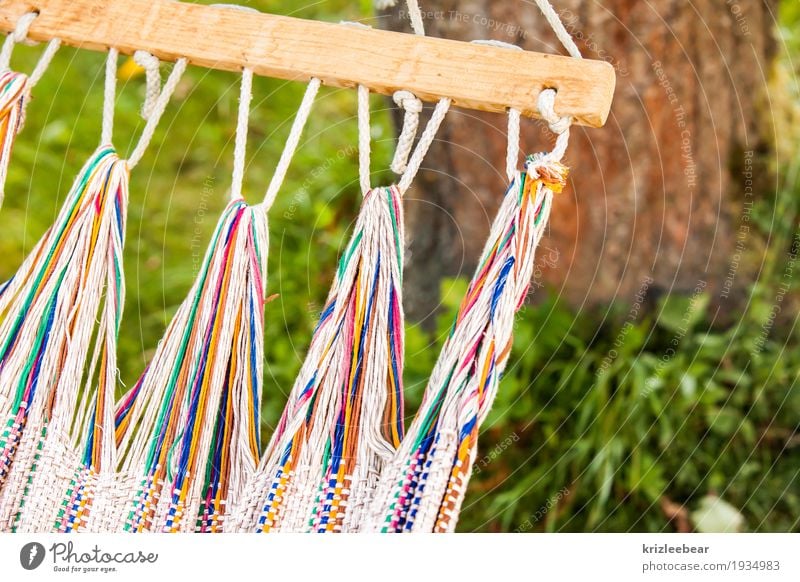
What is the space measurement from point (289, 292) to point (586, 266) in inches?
20.2

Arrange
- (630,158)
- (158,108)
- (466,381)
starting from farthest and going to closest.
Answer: (630,158)
(158,108)
(466,381)

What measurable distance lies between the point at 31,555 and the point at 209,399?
0.22 m

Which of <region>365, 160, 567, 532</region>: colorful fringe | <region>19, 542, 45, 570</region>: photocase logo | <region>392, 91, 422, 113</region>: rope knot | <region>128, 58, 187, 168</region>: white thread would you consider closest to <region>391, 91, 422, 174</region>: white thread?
<region>392, 91, 422, 113</region>: rope knot

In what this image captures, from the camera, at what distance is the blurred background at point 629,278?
1.34m

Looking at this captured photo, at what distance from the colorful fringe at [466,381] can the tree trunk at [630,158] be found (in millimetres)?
626

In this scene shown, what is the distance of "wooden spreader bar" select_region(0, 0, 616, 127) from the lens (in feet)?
2.49

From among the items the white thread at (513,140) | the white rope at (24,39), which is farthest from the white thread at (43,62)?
the white thread at (513,140)

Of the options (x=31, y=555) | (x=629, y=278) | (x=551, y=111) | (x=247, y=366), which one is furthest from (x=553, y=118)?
(x=629, y=278)

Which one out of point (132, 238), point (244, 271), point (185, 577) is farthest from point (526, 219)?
point (132, 238)

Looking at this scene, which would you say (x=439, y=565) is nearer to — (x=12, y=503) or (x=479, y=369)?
(x=479, y=369)

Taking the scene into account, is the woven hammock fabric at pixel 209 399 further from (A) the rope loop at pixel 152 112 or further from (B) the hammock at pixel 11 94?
(B) the hammock at pixel 11 94

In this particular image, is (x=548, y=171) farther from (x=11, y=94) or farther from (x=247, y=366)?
(x=11, y=94)

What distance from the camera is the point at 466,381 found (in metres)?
0.73

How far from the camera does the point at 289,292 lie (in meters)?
1.50
